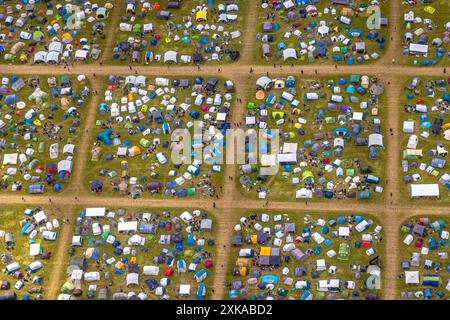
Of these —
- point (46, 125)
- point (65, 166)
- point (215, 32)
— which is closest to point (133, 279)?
point (65, 166)

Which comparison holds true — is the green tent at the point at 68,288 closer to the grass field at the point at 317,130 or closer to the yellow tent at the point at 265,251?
the yellow tent at the point at 265,251

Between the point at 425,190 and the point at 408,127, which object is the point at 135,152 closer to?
the point at 408,127

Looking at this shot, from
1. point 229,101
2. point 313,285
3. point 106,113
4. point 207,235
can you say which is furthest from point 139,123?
point 313,285

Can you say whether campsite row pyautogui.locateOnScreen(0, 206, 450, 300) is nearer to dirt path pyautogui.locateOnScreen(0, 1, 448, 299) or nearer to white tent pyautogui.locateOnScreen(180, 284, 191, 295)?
white tent pyautogui.locateOnScreen(180, 284, 191, 295)

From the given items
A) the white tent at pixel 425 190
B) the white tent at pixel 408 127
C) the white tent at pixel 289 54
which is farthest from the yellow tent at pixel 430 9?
the white tent at pixel 425 190

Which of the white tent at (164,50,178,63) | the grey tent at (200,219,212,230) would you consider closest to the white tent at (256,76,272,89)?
the white tent at (164,50,178,63)

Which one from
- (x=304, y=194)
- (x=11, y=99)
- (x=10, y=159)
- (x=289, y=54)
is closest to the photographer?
(x=304, y=194)
